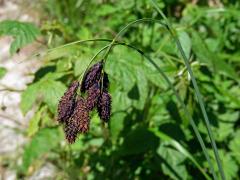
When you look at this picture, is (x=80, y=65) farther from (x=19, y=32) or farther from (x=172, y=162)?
(x=172, y=162)

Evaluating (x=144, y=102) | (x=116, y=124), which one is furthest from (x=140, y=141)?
(x=144, y=102)

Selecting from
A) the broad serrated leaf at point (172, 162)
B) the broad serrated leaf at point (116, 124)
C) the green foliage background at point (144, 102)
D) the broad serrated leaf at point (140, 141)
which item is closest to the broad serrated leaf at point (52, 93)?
the green foliage background at point (144, 102)

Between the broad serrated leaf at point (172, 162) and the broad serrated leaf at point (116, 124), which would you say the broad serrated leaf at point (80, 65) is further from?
the broad serrated leaf at point (172, 162)

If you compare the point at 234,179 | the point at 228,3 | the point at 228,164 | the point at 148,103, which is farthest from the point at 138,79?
the point at 228,3

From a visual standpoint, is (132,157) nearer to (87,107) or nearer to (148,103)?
(148,103)

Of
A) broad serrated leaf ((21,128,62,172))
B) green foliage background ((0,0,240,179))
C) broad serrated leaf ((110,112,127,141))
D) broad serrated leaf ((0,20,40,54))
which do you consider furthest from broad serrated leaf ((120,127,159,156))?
broad serrated leaf ((0,20,40,54))

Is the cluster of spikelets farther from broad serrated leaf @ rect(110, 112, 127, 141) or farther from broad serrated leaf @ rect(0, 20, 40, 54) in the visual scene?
broad serrated leaf @ rect(110, 112, 127, 141)

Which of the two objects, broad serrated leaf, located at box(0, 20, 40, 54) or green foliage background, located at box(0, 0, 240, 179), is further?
green foliage background, located at box(0, 0, 240, 179)
